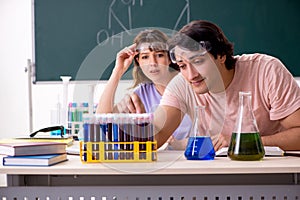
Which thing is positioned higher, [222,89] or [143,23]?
[143,23]

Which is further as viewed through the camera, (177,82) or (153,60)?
(177,82)

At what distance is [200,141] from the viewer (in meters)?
1.31

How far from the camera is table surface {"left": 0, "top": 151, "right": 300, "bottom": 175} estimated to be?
1170mm

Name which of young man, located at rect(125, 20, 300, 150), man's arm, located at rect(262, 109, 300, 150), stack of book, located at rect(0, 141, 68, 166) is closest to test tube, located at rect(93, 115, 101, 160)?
stack of book, located at rect(0, 141, 68, 166)

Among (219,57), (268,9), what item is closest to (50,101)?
(268,9)

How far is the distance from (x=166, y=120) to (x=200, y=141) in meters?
0.26

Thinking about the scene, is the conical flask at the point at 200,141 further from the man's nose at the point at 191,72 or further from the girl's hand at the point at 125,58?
the girl's hand at the point at 125,58

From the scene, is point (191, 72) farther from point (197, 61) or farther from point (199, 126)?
point (199, 126)

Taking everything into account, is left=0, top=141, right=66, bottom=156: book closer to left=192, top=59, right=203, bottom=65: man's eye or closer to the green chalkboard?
left=192, top=59, right=203, bottom=65: man's eye

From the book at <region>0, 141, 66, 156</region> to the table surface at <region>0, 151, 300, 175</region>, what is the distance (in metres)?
0.06

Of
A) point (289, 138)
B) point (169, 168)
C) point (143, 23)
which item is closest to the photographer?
point (169, 168)

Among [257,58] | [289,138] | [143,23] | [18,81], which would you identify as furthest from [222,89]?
[18,81]

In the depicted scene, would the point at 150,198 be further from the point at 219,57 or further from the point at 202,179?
the point at 219,57

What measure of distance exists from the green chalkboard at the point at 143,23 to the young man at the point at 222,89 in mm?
1437
